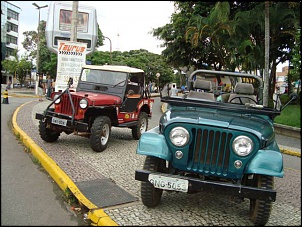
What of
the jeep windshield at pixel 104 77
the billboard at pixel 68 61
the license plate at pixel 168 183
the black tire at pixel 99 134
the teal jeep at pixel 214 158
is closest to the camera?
the teal jeep at pixel 214 158

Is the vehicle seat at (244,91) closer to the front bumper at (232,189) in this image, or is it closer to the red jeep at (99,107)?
the front bumper at (232,189)

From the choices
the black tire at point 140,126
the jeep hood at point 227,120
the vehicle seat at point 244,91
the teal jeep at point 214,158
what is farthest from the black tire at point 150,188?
the black tire at point 140,126

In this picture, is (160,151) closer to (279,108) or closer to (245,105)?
(245,105)

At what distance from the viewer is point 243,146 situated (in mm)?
3770

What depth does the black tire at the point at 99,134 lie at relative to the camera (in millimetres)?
7328

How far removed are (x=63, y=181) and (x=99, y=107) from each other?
277 centimetres

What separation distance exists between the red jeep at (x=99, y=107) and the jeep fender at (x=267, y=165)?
4.33m

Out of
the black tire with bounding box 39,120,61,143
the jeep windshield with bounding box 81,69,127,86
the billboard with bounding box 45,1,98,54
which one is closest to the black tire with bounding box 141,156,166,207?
the black tire with bounding box 39,120,61,143

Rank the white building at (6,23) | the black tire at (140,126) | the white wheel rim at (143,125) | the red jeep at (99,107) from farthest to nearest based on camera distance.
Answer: the white wheel rim at (143,125) → the black tire at (140,126) → the red jeep at (99,107) → the white building at (6,23)

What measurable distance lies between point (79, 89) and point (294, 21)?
1226cm

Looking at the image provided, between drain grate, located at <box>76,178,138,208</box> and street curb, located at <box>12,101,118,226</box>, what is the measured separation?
12cm

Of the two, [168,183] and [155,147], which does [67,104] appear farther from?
[168,183]

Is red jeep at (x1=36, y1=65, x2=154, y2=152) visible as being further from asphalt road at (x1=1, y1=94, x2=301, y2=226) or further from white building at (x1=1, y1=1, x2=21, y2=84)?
white building at (x1=1, y1=1, x2=21, y2=84)

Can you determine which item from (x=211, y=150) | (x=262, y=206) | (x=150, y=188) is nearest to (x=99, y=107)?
(x=150, y=188)
